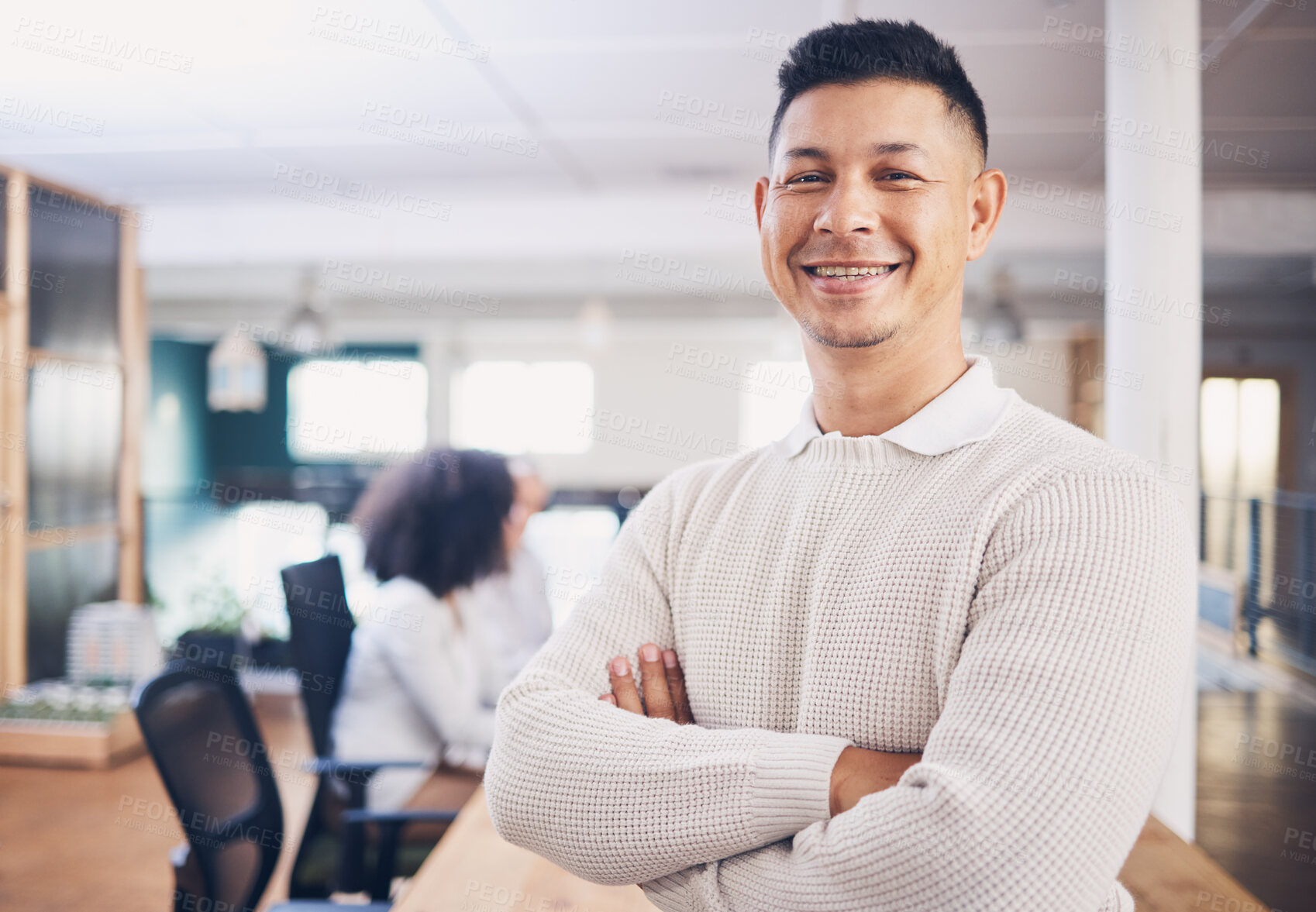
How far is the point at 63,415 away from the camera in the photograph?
420 cm

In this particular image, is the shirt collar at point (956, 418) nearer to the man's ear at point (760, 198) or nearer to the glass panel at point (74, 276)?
the man's ear at point (760, 198)

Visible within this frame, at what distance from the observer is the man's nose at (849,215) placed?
915mm

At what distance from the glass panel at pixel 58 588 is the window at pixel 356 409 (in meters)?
6.72

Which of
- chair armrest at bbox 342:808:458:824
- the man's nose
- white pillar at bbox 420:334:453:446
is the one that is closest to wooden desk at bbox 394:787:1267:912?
chair armrest at bbox 342:808:458:824

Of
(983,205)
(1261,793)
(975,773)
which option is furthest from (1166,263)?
(975,773)

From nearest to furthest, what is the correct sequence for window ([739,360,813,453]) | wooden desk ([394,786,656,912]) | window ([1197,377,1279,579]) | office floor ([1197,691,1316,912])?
wooden desk ([394,786,656,912]) < office floor ([1197,691,1316,912]) < window ([1197,377,1279,579]) < window ([739,360,813,453])

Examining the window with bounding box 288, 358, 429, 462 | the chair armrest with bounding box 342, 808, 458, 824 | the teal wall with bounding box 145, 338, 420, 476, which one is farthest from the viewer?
the window with bounding box 288, 358, 429, 462

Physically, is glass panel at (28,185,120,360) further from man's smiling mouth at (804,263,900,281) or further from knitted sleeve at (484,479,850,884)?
man's smiling mouth at (804,263,900,281)

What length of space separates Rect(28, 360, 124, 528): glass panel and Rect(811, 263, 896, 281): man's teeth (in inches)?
166

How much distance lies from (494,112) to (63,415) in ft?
7.92

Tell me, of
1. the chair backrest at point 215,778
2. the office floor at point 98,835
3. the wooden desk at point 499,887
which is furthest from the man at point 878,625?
the office floor at point 98,835

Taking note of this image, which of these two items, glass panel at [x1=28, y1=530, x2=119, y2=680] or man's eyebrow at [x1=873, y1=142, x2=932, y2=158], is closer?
man's eyebrow at [x1=873, y1=142, x2=932, y2=158]

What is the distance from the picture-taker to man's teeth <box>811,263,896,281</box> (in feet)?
3.02

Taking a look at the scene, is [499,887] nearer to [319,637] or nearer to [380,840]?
[380,840]
